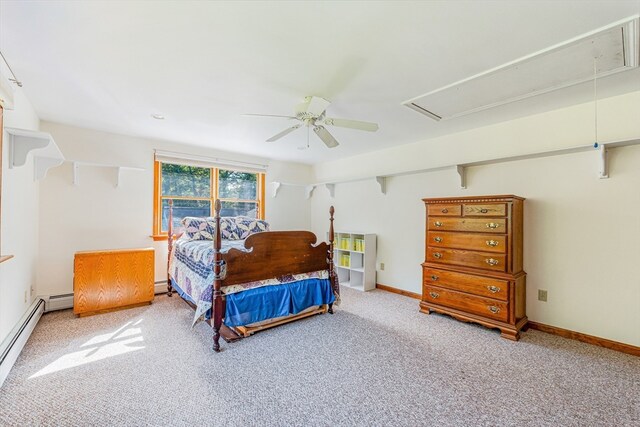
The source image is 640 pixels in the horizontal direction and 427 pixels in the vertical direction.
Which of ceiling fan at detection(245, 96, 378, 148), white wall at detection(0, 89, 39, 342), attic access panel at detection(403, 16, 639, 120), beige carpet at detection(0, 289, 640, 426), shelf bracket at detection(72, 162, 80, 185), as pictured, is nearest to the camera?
beige carpet at detection(0, 289, 640, 426)

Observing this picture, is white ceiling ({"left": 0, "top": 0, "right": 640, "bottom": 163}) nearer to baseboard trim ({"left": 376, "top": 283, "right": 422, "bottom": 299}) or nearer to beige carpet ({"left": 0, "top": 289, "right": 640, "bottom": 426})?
beige carpet ({"left": 0, "top": 289, "right": 640, "bottom": 426})

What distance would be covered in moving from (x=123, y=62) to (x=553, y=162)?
402 cm

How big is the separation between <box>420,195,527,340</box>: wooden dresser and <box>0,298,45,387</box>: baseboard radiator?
12.5ft

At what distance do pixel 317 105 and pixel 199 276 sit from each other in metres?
2.07

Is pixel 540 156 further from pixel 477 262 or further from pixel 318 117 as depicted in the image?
pixel 318 117

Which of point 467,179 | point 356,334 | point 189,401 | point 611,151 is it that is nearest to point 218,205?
point 189,401

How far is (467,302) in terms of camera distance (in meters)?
3.05

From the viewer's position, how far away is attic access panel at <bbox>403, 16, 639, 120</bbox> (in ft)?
5.82

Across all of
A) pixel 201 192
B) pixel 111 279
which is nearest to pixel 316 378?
pixel 111 279

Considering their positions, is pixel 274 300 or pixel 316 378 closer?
pixel 316 378

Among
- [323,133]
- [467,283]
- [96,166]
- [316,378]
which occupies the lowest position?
[316,378]

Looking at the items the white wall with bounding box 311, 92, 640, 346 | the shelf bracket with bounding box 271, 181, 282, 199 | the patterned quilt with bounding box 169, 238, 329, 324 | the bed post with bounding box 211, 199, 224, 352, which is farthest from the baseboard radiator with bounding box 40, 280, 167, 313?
the white wall with bounding box 311, 92, 640, 346

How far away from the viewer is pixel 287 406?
1.74m

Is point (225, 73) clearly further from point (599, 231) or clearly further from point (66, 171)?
point (599, 231)
